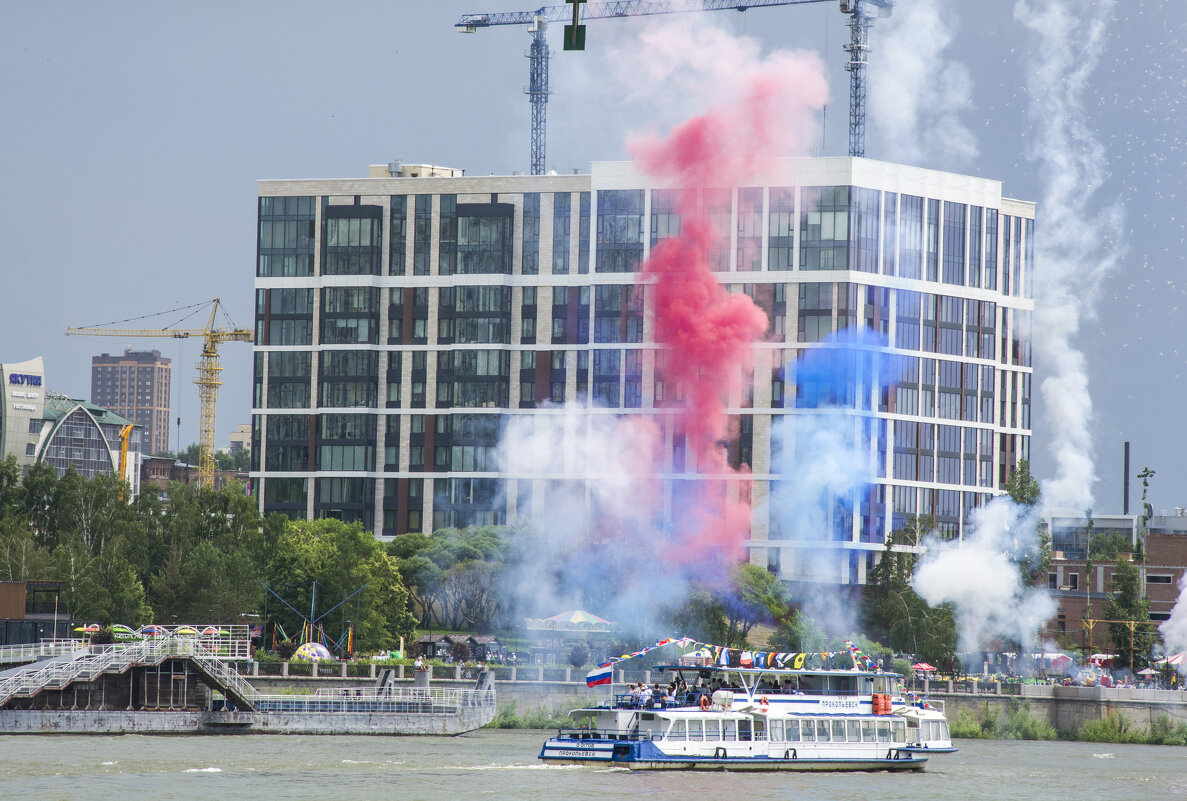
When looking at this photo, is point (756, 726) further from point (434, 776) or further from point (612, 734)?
point (434, 776)

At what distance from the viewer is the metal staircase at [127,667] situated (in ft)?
338

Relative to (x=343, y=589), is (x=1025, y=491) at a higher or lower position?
higher

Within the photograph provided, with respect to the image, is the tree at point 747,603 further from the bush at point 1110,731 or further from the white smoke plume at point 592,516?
the bush at point 1110,731

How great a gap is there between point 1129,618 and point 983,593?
15983 millimetres

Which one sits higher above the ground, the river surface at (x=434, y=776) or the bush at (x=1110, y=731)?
the river surface at (x=434, y=776)

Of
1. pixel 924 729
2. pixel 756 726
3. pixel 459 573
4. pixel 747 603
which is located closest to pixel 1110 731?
pixel 924 729

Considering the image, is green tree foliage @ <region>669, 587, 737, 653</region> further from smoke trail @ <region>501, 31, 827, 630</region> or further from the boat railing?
the boat railing

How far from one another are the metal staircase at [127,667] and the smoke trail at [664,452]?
1610 inches

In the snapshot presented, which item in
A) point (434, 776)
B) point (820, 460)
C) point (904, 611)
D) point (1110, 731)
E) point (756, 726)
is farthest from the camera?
point (820, 460)

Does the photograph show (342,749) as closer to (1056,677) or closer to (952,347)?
(1056,677)

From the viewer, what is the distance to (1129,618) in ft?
513

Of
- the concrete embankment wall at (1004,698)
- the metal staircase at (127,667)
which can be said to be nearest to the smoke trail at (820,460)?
the concrete embankment wall at (1004,698)

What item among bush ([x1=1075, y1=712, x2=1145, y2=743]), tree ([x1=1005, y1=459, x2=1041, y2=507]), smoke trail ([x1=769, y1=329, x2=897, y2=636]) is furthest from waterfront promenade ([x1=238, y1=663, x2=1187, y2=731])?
smoke trail ([x1=769, y1=329, x2=897, y2=636])

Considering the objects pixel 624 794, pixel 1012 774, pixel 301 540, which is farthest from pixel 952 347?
pixel 624 794
